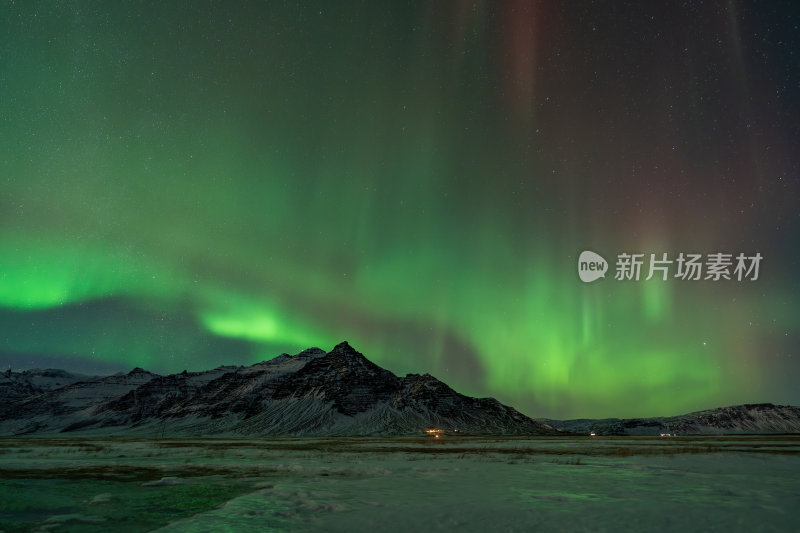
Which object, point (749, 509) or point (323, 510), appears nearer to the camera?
point (749, 509)

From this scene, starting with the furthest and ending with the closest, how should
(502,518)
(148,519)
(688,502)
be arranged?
(688,502) → (148,519) → (502,518)

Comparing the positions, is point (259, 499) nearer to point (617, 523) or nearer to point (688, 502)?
point (617, 523)

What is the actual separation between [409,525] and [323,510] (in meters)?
4.31

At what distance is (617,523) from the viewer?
15578 millimetres

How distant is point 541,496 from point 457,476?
10842mm

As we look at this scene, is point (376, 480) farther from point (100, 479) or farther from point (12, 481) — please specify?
point (12, 481)

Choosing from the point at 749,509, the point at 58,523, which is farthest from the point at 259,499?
the point at 749,509

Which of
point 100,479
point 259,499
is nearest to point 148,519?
point 259,499

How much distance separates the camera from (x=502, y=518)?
16.7 meters

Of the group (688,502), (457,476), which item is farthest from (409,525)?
(457,476)

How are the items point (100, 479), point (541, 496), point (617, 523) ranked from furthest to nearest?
point (100, 479) < point (541, 496) < point (617, 523)

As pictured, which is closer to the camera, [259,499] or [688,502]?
[688,502]

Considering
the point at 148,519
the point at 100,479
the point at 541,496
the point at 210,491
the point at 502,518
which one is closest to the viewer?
the point at 502,518

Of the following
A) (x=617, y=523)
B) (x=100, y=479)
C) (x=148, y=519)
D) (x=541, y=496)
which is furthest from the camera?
(x=100, y=479)
